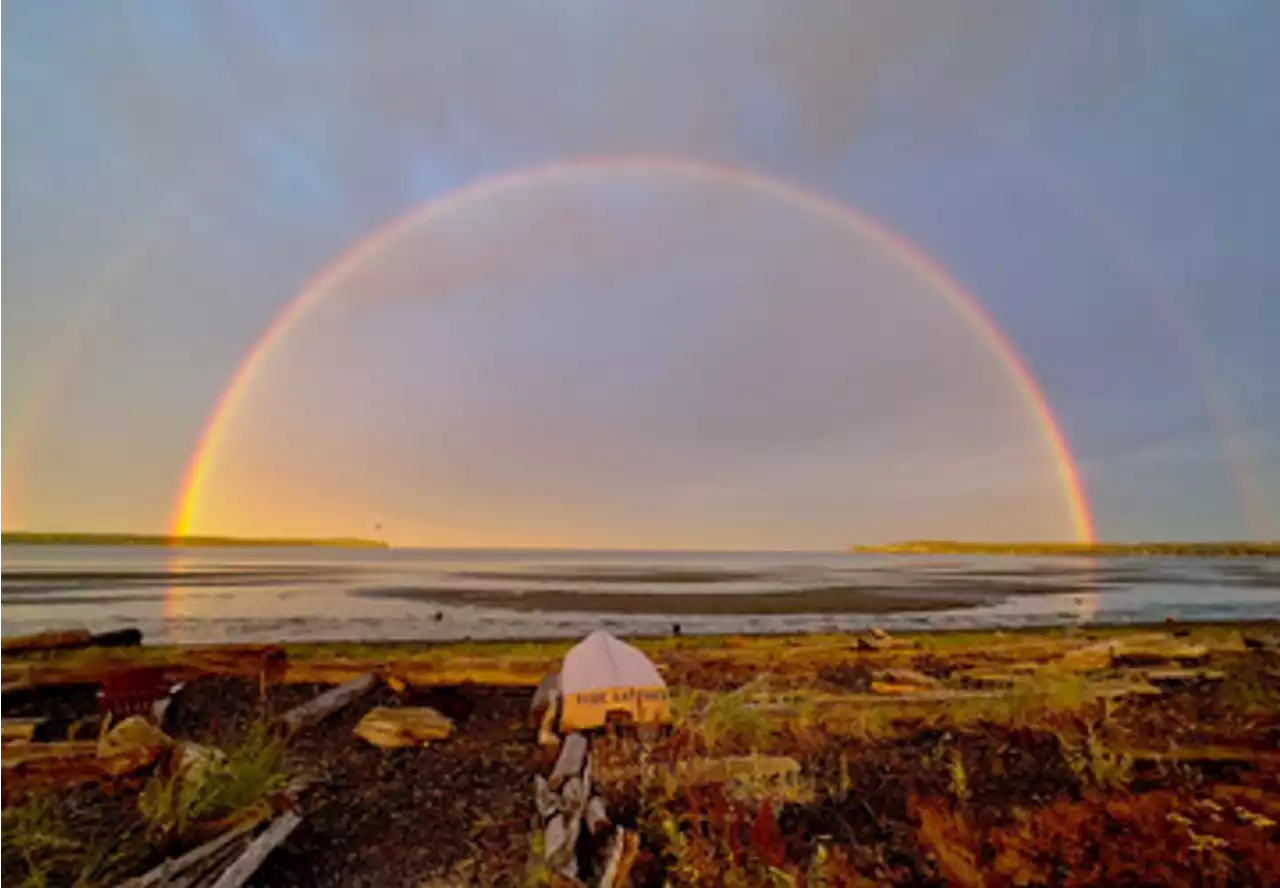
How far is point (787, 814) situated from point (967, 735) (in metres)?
3.97

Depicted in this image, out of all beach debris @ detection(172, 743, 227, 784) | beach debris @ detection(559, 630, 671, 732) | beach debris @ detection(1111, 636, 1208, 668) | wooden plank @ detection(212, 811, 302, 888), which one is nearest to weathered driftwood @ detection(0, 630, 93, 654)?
beach debris @ detection(172, 743, 227, 784)

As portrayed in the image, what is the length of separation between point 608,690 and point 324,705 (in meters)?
4.32

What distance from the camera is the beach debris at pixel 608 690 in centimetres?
1043

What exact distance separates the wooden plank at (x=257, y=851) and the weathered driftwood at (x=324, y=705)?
3675 mm

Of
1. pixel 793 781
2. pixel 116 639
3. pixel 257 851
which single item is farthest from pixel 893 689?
pixel 116 639

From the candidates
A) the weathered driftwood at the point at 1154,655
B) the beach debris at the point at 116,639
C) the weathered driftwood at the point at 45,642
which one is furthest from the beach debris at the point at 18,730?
the weathered driftwood at the point at 1154,655

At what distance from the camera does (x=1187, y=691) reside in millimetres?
13727

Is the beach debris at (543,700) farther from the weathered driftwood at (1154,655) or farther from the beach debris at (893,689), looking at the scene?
the weathered driftwood at (1154,655)

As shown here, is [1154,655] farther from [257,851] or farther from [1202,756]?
[257,851]

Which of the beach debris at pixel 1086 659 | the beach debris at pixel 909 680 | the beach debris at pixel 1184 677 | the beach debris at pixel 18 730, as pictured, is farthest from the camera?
the beach debris at pixel 1086 659

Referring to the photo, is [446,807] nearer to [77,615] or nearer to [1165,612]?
[77,615]

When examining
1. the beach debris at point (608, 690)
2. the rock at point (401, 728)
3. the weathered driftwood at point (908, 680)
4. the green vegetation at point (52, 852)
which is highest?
the beach debris at point (608, 690)

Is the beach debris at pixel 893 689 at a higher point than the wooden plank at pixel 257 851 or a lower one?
higher

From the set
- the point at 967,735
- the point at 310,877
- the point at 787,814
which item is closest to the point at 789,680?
the point at 967,735
